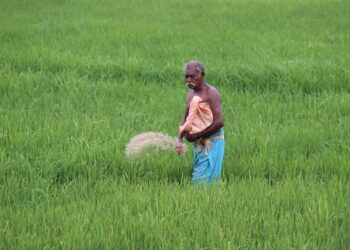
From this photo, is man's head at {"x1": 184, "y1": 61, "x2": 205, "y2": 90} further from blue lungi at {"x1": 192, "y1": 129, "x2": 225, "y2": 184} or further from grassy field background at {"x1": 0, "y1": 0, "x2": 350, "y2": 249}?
grassy field background at {"x1": 0, "y1": 0, "x2": 350, "y2": 249}

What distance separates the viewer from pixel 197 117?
3277mm

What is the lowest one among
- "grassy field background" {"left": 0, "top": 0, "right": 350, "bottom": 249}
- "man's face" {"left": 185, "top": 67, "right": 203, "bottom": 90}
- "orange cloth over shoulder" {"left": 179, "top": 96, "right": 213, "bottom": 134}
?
"grassy field background" {"left": 0, "top": 0, "right": 350, "bottom": 249}

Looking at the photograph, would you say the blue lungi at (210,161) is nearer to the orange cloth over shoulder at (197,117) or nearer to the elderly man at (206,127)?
the elderly man at (206,127)

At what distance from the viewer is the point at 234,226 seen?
2703 mm

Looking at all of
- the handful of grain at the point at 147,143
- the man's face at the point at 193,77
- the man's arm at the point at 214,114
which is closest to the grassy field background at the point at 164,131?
the handful of grain at the point at 147,143

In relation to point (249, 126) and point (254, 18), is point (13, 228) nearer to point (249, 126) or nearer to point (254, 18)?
point (249, 126)

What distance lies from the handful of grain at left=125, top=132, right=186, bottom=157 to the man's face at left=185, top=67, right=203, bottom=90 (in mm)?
566

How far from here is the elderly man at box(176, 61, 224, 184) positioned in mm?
3211

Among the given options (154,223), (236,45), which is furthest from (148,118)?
(236,45)

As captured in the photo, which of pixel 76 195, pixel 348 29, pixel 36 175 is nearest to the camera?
pixel 76 195

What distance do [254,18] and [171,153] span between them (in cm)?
708

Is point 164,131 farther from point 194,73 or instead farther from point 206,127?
point 194,73

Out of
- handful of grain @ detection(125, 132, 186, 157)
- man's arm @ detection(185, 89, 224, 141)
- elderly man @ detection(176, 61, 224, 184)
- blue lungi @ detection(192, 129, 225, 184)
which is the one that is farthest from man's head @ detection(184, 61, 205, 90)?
handful of grain @ detection(125, 132, 186, 157)

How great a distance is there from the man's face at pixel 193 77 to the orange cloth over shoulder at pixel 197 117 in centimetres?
8
